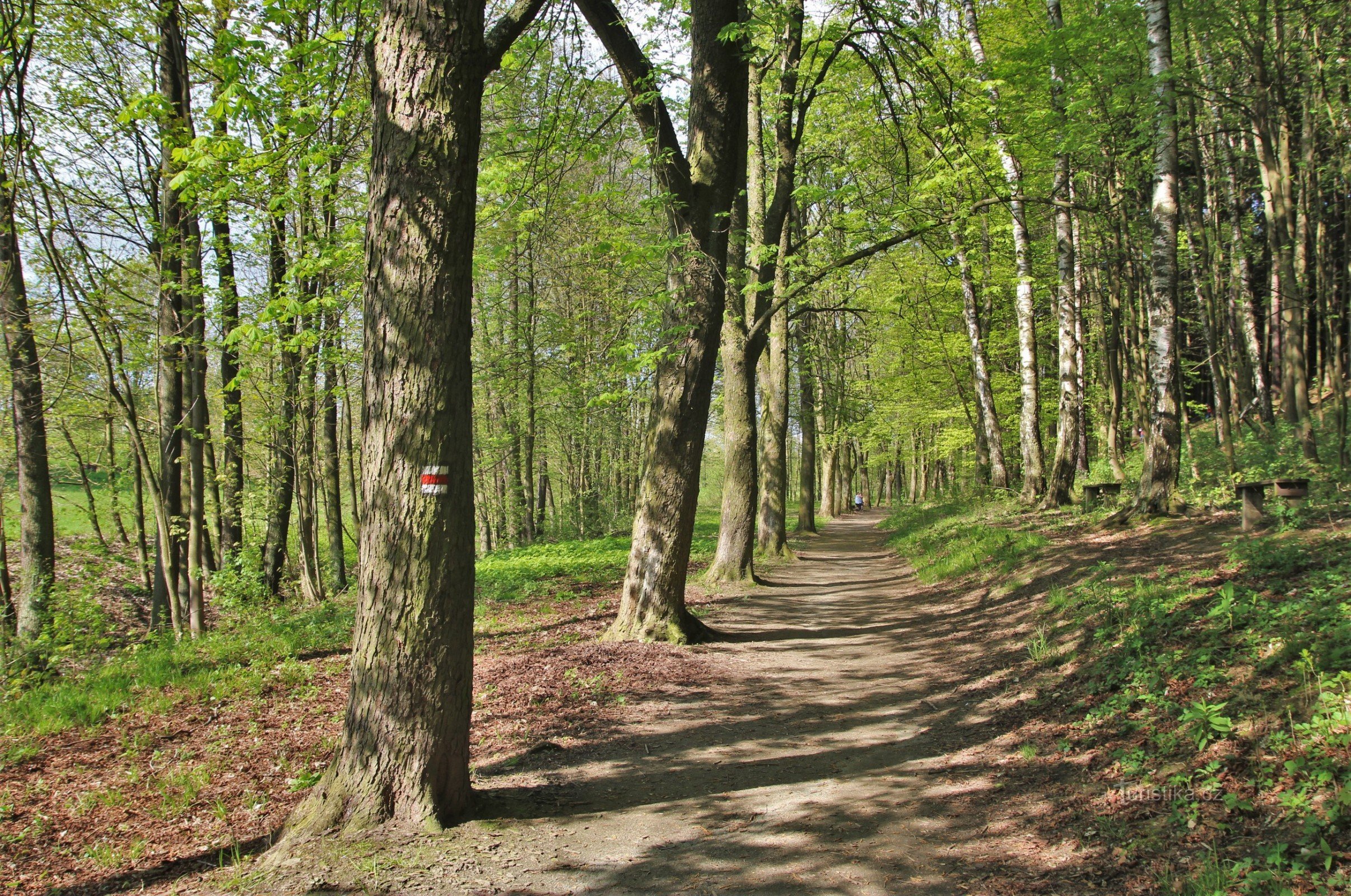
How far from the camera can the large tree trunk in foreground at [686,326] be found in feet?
26.4

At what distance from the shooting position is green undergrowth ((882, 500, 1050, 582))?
1065cm

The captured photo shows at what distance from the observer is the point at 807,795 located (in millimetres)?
4547

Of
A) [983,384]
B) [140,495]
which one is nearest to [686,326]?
[140,495]

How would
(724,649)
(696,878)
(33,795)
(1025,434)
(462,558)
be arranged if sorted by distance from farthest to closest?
(1025,434), (724,649), (33,795), (462,558), (696,878)

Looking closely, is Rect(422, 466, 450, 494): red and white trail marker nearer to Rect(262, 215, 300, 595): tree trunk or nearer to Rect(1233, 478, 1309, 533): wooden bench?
Rect(1233, 478, 1309, 533): wooden bench

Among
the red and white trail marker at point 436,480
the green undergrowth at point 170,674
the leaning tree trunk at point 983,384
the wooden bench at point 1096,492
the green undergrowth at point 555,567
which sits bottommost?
the green undergrowth at point 555,567

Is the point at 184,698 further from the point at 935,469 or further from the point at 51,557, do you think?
the point at 935,469

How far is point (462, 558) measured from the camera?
13.2ft

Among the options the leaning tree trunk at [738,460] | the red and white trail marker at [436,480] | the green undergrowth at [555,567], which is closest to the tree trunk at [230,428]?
the green undergrowth at [555,567]

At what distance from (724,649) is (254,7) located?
1047 centimetres

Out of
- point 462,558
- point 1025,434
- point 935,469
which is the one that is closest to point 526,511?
point 1025,434

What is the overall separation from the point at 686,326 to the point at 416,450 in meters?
4.61

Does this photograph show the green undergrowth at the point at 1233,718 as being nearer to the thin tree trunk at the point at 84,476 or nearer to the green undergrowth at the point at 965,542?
the green undergrowth at the point at 965,542

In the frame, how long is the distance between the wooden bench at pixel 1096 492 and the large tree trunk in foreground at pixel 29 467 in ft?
47.3
